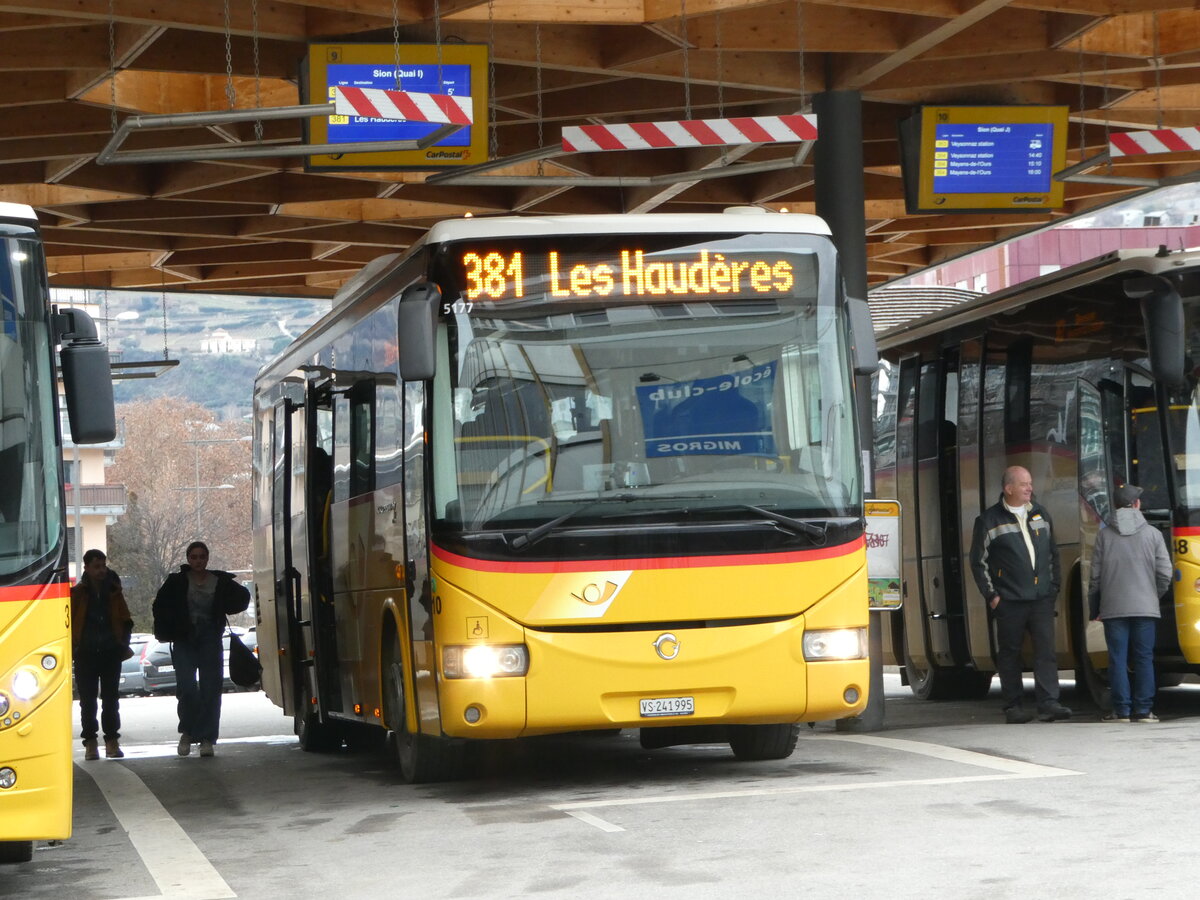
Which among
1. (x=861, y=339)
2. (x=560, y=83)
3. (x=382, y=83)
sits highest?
(x=560, y=83)

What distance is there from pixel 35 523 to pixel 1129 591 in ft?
27.9

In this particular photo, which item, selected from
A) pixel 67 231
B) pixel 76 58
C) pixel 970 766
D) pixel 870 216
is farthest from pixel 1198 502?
pixel 67 231

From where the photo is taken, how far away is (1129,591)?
14.5 metres

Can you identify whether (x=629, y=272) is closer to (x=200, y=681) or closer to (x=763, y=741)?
(x=763, y=741)

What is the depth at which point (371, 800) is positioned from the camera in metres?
12.4

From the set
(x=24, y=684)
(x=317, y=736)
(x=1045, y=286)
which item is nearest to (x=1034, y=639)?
(x=1045, y=286)

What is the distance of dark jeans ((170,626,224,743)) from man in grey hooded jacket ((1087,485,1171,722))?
7428mm

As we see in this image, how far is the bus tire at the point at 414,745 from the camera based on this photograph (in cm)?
1278

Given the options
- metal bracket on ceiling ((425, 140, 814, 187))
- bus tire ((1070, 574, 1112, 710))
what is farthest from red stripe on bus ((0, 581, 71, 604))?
bus tire ((1070, 574, 1112, 710))

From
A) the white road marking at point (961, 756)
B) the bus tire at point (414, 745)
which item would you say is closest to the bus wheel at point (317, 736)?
the bus tire at point (414, 745)

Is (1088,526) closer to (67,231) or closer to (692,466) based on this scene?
(692,466)

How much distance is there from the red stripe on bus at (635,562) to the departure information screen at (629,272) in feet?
4.93

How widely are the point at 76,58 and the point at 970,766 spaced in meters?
9.26

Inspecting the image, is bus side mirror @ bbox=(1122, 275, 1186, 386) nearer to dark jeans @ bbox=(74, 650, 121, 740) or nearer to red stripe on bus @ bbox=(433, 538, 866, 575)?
red stripe on bus @ bbox=(433, 538, 866, 575)
